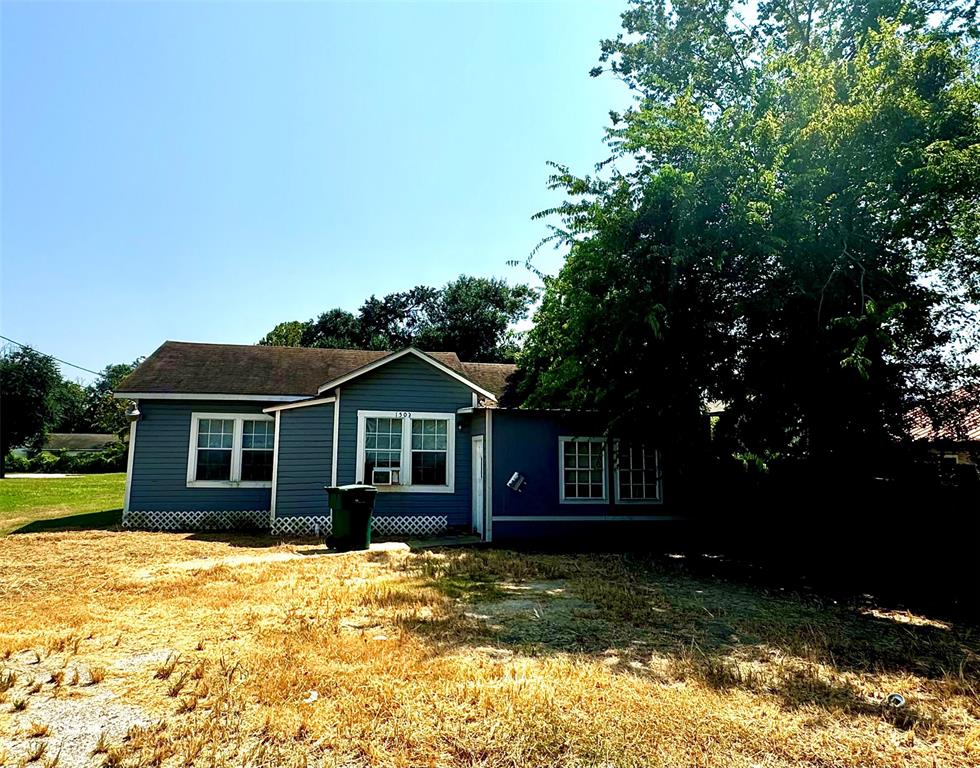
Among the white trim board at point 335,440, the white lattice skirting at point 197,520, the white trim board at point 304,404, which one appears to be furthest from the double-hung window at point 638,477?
the white lattice skirting at point 197,520

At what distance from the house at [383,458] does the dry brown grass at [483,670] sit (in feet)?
14.8

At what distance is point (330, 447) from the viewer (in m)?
13.3

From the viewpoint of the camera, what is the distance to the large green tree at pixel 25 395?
4706 cm

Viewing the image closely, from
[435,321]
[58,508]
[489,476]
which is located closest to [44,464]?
[435,321]

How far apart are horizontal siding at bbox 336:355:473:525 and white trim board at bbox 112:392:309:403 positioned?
2.38 meters

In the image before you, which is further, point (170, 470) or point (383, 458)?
point (170, 470)

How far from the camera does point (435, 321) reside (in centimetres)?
4866

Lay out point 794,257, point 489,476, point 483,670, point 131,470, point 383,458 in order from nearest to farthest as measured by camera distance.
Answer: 1. point 483,670
2. point 794,257
3. point 489,476
4. point 383,458
5. point 131,470

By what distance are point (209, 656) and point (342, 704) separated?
1.70 meters

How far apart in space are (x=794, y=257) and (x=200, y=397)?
Answer: 44.9 feet

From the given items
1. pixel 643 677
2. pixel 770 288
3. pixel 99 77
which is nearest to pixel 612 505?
pixel 770 288

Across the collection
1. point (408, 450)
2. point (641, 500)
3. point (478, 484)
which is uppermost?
point (408, 450)

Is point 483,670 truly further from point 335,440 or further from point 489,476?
point 335,440

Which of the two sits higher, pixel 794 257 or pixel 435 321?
pixel 435 321
